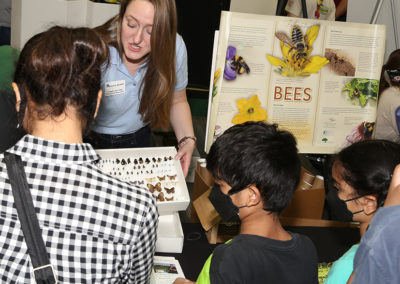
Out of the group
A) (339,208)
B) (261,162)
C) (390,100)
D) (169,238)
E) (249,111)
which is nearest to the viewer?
(261,162)

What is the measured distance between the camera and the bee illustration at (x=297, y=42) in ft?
8.76

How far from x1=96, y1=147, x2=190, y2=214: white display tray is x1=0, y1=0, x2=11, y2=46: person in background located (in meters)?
2.52

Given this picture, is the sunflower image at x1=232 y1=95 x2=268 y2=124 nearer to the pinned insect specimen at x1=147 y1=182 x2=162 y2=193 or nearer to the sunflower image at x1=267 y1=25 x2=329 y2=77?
the sunflower image at x1=267 y1=25 x2=329 y2=77

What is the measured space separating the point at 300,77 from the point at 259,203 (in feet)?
5.23

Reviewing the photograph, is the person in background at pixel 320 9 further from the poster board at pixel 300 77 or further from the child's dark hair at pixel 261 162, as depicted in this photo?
the child's dark hair at pixel 261 162

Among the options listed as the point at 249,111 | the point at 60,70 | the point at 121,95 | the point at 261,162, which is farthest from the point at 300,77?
the point at 60,70

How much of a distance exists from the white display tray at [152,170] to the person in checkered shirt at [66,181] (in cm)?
85

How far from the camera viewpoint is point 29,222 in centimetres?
95

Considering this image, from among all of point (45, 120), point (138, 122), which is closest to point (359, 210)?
point (45, 120)

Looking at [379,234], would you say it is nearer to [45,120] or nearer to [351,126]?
[45,120]

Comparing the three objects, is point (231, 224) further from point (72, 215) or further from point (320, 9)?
point (320, 9)

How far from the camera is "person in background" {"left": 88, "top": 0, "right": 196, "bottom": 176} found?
1959mm

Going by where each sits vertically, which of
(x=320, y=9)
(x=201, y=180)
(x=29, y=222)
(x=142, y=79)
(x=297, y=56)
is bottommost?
(x=201, y=180)

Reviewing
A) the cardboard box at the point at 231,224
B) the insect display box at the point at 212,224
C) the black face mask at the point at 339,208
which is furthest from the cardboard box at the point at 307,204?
the black face mask at the point at 339,208
